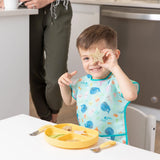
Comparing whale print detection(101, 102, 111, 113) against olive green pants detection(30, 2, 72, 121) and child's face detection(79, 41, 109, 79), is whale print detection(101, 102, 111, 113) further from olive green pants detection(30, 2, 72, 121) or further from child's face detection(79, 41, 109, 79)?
olive green pants detection(30, 2, 72, 121)

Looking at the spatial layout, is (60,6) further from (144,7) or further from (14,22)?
(144,7)

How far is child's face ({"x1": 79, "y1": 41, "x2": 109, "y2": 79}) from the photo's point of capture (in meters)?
1.44

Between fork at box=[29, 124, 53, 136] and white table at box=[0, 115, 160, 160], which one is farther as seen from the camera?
fork at box=[29, 124, 53, 136]

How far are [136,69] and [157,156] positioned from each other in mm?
2185

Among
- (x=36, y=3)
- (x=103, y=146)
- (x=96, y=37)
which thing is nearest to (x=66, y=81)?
(x=96, y=37)

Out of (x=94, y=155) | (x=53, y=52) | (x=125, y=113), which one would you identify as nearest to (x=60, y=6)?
(x=53, y=52)

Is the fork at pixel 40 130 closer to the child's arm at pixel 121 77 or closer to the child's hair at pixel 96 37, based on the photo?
the child's arm at pixel 121 77

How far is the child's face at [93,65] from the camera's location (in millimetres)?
1442

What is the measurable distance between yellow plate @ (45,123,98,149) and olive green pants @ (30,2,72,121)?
1357 millimetres

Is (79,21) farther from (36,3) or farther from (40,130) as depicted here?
(40,130)

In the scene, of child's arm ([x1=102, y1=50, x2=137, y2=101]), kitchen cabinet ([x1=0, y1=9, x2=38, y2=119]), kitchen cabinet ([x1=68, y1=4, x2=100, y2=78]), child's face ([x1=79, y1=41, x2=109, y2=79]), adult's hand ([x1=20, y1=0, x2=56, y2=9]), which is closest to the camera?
child's arm ([x1=102, y1=50, x2=137, y2=101])

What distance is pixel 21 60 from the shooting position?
2.19 metres

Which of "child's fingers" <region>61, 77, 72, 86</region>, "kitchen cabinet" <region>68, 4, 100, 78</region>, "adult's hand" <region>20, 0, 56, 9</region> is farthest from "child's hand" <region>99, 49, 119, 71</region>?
"kitchen cabinet" <region>68, 4, 100, 78</region>

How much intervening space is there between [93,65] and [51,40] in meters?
1.06
